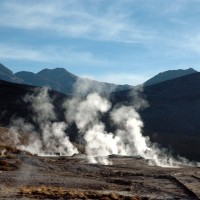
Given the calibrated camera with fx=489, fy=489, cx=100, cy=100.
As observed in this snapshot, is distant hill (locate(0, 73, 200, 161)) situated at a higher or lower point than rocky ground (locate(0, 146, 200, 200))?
higher

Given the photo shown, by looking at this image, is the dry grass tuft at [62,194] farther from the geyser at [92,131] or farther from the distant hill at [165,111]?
the distant hill at [165,111]

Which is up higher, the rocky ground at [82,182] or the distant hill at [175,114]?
the distant hill at [175,114]

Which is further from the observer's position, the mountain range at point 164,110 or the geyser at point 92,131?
the mountain range at point 164,110

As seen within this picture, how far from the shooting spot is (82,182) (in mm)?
37906

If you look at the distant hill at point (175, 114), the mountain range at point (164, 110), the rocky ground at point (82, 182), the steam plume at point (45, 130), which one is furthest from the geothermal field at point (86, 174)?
the mountain range at point (164, 110)

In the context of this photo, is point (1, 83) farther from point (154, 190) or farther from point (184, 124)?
point (154, 190)

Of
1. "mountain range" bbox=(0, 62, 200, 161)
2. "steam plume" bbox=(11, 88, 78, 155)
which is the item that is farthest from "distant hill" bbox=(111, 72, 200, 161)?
"steam plume" bbox=(11, 88, 78, 155)

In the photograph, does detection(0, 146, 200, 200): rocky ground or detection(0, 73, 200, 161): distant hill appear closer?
detection(0, 146, 200, 200): rocky ground

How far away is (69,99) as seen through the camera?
511 ft

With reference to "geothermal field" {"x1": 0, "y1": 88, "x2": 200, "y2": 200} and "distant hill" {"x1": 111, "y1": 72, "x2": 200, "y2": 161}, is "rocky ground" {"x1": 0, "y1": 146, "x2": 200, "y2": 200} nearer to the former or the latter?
"geothermal field" {"x1": 0, "y1": 88, "x2": 200, "y2": 200}

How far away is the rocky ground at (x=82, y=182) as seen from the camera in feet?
101

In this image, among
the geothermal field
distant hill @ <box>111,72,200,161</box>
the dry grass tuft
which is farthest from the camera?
distant hill @ <box>111,72,200,161</box>

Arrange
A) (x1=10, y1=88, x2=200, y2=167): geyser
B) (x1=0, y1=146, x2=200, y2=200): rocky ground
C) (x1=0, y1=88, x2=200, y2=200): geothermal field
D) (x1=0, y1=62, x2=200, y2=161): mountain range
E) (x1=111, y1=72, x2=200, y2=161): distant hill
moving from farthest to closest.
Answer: (x1=0, y1=62, x2=200, y2=161): mountain range
(x1=111, y1=72, x2=200, y2=161): distant hill
(x1=10, y1=88, x2=200, y2=167): geyser
(x1=0, y1=88, x2=200, y2=200): geothermal field
(x1=0, y1=146, x2=200, y2=200): rocky ground

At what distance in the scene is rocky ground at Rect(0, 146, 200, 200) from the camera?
30.8 meters
